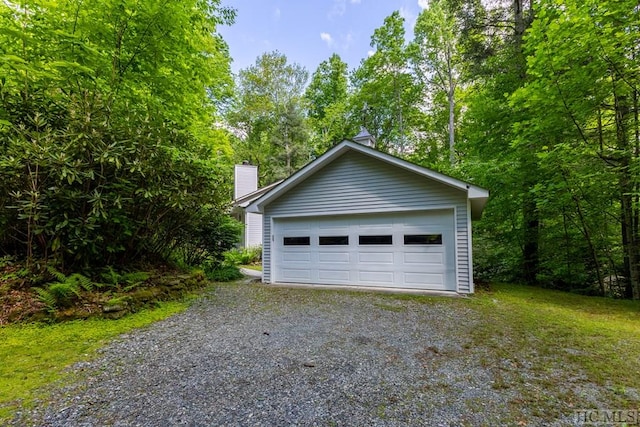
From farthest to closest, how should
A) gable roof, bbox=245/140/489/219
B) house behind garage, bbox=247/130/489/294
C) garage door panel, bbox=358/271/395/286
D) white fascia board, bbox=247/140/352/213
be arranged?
white fascia board, bbox=247/140/352/213 → garage door panel, bbox=358/271/395/286 → house behind garage, bbox=247/130/489/294 → gable roof, bbox=245/140/489/219

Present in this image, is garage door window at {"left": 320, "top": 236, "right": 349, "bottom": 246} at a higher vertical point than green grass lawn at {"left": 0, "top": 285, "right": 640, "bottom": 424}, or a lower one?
higher

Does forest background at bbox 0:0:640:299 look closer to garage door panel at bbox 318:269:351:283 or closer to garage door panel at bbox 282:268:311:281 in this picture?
garage door panel at bbox 282:268:311:281

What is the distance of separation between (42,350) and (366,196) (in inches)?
269

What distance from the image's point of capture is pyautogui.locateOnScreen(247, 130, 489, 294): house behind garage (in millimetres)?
7105

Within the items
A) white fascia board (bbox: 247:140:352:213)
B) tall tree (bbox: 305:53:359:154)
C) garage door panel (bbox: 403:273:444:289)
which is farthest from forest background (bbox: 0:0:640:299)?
tall tree (bbox: 305:53:359:154)

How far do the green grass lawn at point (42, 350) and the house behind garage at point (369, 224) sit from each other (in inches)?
175

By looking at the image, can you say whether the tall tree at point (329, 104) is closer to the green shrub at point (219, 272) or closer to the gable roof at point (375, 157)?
the gable roof at point (375, 157)

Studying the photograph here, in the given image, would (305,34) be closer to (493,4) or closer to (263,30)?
(263,30)

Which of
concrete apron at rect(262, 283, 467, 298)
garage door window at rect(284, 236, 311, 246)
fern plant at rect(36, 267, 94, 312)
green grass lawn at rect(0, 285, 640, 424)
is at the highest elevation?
garage door window at rect(284, 236, 311, 246)

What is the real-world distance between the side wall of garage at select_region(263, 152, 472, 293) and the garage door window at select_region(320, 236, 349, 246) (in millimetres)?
736

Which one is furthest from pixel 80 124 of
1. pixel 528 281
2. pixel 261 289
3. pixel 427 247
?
pixel 528 281

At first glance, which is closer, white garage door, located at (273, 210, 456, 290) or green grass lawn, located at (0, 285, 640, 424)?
green grass lawn, located at (0, 285, 640, 424)

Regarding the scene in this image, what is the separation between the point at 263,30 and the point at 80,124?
1417cm

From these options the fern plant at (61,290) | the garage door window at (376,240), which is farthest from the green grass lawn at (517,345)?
the garage door window at (376,240)
